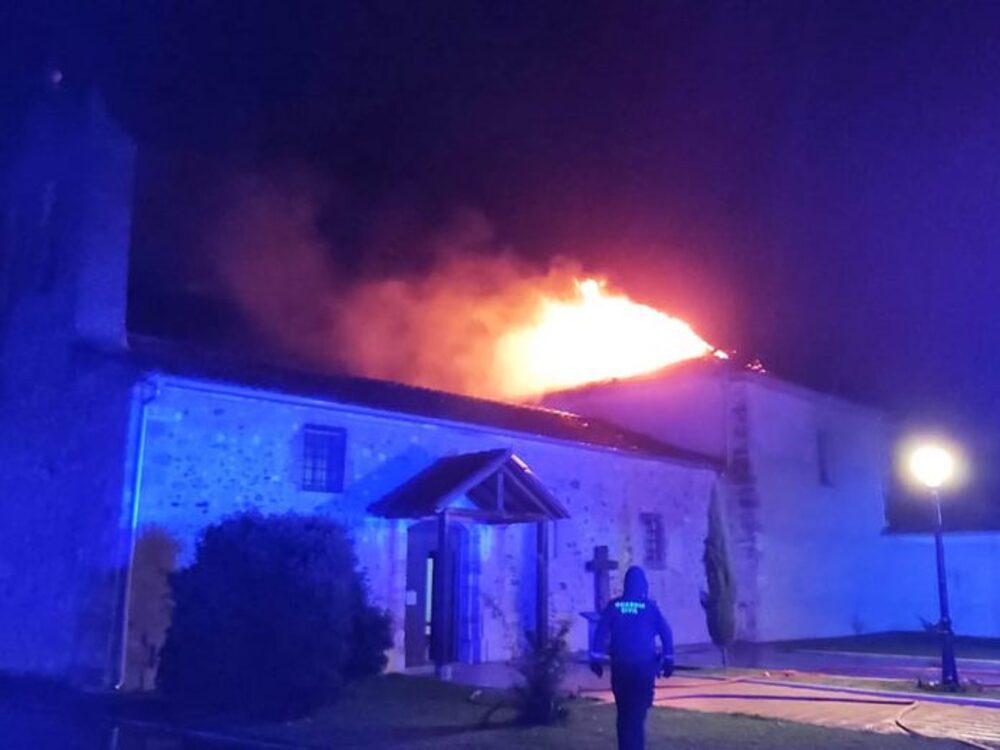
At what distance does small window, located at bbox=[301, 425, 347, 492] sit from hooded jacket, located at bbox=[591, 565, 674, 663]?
9.65 metres

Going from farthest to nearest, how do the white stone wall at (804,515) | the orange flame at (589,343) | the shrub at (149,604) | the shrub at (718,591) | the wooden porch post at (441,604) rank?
the orange flame at (589,343) < the white stone wall at (804,515) < the shrub at (718,591) < the wooden porch post at (441,604) < the shrub at (149,604)

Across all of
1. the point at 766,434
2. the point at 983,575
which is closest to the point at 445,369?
the point at 766,434

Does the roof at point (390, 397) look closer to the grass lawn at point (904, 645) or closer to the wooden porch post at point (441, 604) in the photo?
the wooden porch post at point (441, 604)

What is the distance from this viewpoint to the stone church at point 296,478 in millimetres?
15953

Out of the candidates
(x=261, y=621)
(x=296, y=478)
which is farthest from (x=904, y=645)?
(x=261, y=621)

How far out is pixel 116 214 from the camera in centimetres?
1945

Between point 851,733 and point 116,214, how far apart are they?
15904 millimetres

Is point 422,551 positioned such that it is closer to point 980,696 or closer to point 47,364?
point 47,364

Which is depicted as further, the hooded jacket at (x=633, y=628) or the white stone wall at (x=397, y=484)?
the white stone wall at (x=397, y=484)

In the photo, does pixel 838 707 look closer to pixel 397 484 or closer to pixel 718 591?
pixel 397 484

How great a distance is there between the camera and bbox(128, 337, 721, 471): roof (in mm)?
17234

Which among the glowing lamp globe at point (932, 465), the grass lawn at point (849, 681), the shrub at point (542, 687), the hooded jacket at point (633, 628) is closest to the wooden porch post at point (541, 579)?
the grass lawn at point (849, 681)

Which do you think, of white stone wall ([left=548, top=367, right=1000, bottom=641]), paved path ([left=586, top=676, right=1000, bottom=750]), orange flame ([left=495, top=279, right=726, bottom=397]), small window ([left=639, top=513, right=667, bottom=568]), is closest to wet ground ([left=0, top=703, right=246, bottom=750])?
paved path ([left=586, top=676, right=1000, bottom=750])

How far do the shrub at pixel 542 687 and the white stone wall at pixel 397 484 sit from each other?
660 cm
